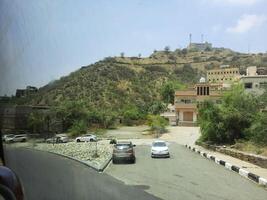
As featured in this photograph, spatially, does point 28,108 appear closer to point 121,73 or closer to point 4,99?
point 4,99

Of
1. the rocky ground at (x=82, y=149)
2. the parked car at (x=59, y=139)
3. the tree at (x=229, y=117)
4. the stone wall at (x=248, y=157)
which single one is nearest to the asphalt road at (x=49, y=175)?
the rocky ground at (x=82, y=149)

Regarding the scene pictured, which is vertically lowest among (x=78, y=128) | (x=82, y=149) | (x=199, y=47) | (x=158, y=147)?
(x=158, y=147)

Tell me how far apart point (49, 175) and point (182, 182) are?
10927 mm

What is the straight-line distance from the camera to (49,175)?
4363 millimetres

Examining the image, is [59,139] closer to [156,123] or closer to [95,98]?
[95,98]

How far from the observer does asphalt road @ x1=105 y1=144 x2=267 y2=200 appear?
1256cm

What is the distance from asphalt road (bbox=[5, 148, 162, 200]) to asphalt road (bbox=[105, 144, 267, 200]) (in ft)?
17.4

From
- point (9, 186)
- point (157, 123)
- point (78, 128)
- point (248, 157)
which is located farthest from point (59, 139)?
point (248, 157)

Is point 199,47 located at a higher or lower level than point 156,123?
higher

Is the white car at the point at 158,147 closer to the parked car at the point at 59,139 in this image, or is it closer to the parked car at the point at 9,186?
the parked car at the point at 59,139

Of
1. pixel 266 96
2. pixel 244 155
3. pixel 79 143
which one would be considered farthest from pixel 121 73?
pixel 266 96

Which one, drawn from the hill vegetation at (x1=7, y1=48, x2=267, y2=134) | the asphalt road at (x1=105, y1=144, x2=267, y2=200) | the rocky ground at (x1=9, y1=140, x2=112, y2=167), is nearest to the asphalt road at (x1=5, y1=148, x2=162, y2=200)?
the rocky ground at (x1=9, y1=140, x2=112, y2=167)

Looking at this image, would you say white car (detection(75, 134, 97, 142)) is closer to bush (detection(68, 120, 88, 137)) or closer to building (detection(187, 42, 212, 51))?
bush (detection(68, 120, 88, 137))

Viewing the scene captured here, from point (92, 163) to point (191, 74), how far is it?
118 m
